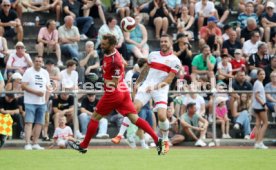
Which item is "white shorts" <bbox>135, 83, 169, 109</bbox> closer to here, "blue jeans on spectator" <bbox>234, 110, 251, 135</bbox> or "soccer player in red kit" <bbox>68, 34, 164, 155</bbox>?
"soccer player in red kit" <bbox>68, 34, 164, 155</bbox>

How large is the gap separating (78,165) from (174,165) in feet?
5.47

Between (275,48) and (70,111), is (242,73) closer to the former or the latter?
(275,48)

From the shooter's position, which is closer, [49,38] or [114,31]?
[49,38]

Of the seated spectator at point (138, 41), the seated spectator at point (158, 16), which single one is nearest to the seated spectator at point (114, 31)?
the seated spectator at point (138, 41)

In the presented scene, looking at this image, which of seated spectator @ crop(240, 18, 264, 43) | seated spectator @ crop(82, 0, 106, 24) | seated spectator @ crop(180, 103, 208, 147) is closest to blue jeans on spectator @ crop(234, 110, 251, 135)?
seated spectator @ crop(180, 103, 208, 147)

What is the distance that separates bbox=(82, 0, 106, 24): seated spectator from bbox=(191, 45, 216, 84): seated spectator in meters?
3.61

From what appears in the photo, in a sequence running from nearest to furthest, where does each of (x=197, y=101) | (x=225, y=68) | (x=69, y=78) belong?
(x=197, y=101) → (x=69, y=78) → (x=225, y=68)

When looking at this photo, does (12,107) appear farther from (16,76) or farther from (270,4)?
(270,4)

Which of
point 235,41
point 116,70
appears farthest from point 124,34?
point 116,70

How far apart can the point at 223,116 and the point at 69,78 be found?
4.12m

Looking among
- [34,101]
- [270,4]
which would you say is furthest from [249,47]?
[34,101]

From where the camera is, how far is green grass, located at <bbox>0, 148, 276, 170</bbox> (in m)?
15.7

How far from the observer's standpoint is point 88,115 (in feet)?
76.3

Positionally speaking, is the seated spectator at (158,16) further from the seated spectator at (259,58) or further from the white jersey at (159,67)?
the white jersey at (159,67)
